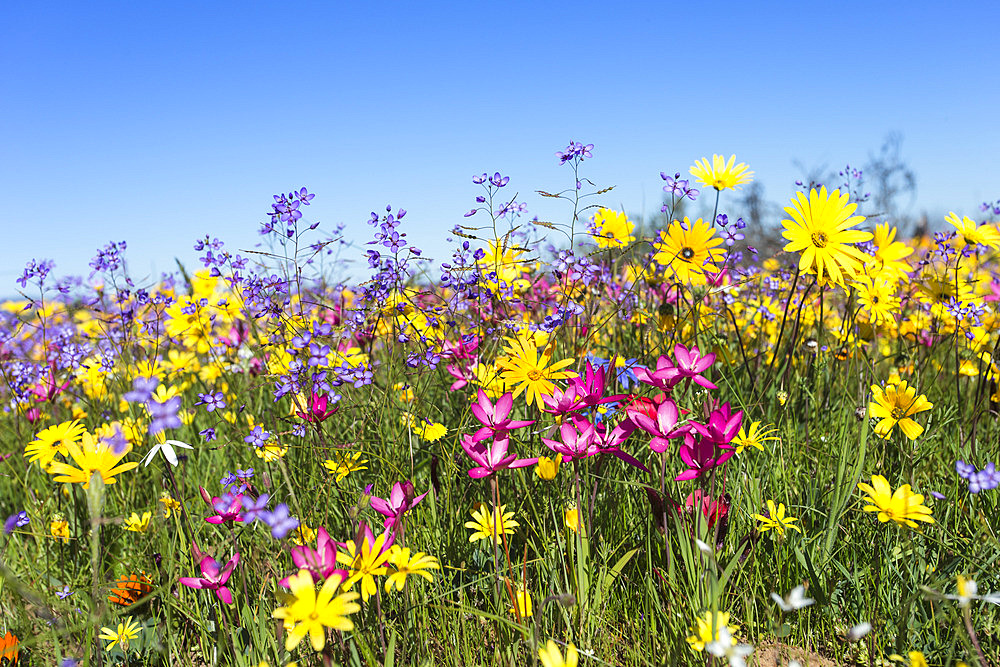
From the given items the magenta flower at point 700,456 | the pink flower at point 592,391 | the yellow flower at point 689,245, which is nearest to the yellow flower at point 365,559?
the pink flower at point 592,391

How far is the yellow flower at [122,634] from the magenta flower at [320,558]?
678 millimetres

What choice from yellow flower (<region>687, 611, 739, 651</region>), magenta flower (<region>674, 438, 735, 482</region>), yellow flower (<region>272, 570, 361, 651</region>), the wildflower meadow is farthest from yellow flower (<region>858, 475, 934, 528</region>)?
yellow flower (<region>272, 570, 361, 651</region>)

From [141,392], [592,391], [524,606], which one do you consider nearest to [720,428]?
[592,391]

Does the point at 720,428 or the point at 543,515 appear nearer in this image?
the point at 720,428

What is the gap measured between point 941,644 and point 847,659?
219 millimetres

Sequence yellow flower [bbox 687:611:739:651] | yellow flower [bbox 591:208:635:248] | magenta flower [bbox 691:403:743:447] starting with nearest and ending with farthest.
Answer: yellow flower [bbox 687:611:739:651] → magenta flower [bbox 691:403:743:447] → yellow flower [bbox 591:208:635:248]

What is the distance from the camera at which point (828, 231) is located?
1.76 metres

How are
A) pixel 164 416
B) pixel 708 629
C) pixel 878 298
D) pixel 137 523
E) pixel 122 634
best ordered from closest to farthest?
pixel 164 416
pixel 708 629
pixel 122 634
pixel 137 523
pixel 878 298

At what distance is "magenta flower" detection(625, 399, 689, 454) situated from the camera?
1.29m

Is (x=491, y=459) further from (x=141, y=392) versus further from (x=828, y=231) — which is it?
(x=828, y=231)

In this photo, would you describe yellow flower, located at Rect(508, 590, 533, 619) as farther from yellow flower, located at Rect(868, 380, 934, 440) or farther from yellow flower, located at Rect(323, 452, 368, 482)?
yellow flower, located at Rect(868, 380, 934, 440)

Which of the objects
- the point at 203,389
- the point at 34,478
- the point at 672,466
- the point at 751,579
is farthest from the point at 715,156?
Result: the point at 34,478

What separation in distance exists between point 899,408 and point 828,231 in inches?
21.7

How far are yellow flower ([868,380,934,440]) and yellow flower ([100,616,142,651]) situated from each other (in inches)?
79.1
